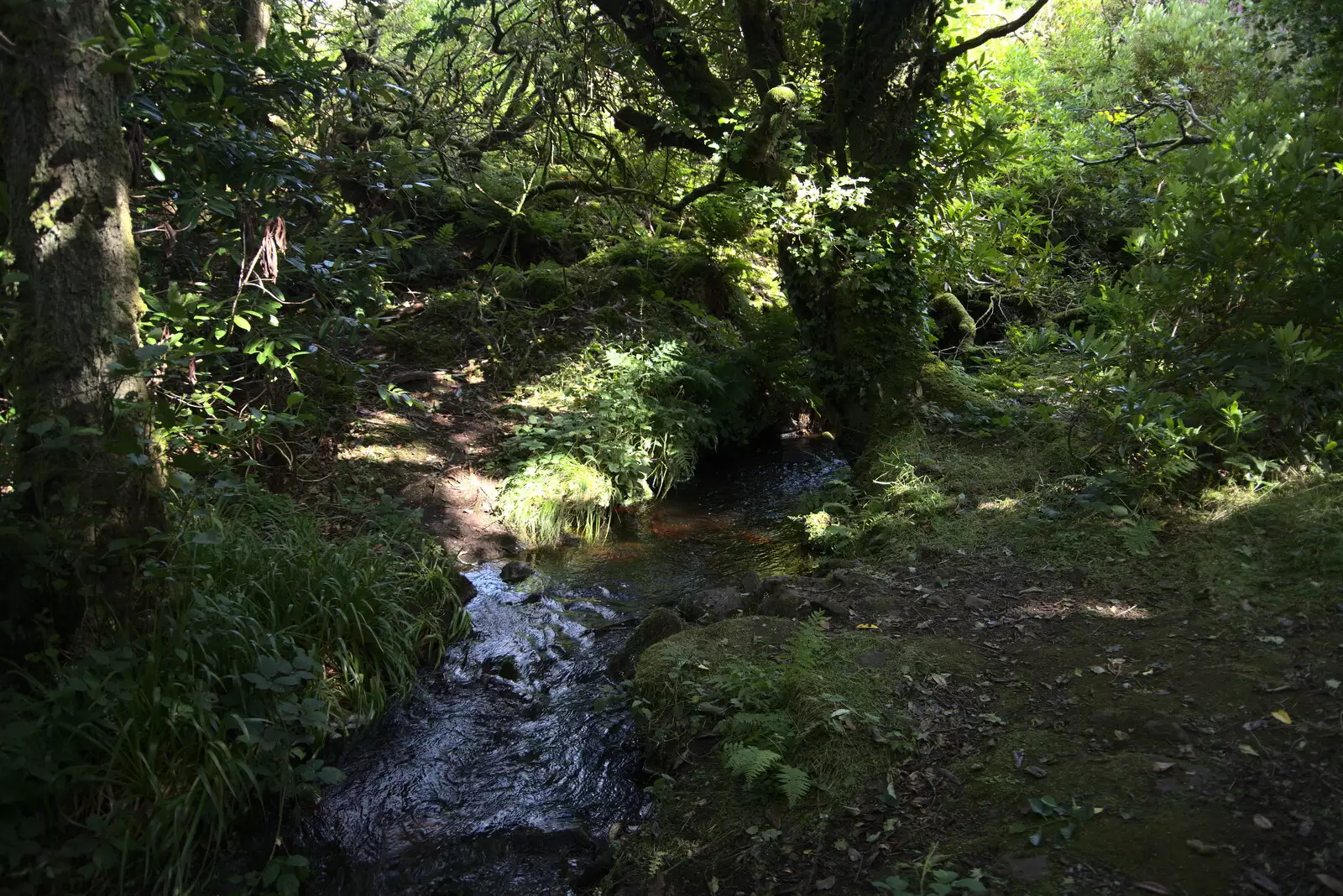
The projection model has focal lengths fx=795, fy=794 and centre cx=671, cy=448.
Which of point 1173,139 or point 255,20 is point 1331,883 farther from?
point 255,20

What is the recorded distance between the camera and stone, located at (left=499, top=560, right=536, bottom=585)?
20.4 feet

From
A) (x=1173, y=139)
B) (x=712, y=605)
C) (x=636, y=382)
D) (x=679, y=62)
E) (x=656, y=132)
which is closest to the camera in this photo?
(x=712, y=605)

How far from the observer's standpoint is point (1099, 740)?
3.07 meters

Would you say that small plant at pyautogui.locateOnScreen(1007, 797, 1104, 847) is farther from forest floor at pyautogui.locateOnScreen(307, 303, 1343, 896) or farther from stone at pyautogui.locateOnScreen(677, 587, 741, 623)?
stone at pyautogui.locateOnScreen(677, 587, 741, 623)

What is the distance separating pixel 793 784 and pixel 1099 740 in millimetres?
1193

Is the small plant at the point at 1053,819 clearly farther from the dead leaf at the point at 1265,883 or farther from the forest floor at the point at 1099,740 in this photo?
the dead leaf at the point at 1265,883

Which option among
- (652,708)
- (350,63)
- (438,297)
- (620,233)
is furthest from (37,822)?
(620,233)

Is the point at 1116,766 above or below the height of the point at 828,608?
below

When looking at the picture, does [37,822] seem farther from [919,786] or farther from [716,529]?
[716,529]

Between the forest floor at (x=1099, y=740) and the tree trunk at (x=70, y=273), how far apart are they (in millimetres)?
2581

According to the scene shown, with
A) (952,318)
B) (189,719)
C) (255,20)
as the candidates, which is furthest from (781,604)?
(255,20)

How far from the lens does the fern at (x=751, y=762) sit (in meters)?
3.17

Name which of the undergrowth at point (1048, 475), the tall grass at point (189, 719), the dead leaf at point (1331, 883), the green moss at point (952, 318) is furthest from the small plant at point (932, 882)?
the green moss at point (952, 318)

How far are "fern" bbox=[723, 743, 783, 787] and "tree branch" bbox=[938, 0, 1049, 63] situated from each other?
19.9 feet
